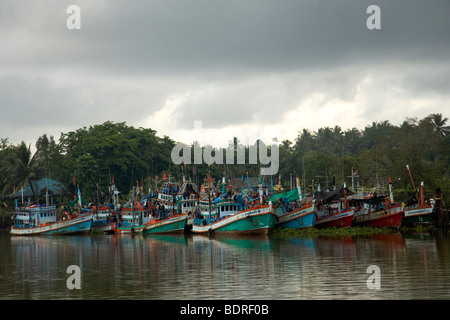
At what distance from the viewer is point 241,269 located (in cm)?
3366

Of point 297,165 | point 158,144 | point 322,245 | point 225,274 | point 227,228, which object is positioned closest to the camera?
point 225,274

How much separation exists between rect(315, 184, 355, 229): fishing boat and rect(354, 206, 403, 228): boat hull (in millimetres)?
1899

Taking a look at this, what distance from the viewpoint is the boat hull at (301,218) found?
58.5m

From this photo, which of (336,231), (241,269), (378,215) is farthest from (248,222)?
(241,269)

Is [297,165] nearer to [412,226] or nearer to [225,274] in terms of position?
[412,226]

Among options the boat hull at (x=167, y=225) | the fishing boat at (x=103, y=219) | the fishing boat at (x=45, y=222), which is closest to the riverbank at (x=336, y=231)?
the boat hull at (x=167, y=225)

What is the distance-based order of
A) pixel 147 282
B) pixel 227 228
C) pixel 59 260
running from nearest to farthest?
pixel 147 282, pixel 59 260, pixel 227 228

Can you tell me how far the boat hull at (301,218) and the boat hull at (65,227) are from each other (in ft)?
84.0

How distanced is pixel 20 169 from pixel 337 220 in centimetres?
4934

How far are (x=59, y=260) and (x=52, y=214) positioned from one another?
119 ft

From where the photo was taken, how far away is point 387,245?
43.9m

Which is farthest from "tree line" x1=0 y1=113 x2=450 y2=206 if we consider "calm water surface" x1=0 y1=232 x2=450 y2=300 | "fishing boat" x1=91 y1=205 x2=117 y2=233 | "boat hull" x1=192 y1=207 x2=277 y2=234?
"calm water surface" x1=0 y1=232 x2=450 y2=300

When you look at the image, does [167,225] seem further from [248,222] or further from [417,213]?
[417,213]
